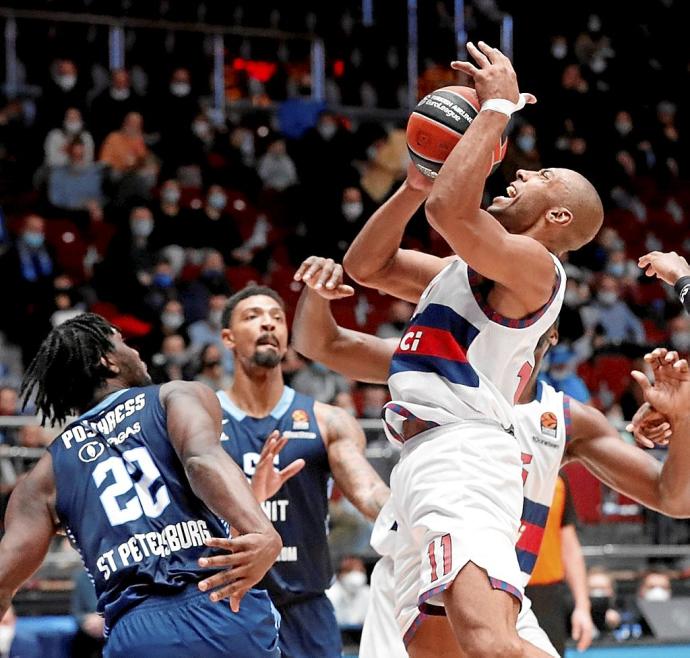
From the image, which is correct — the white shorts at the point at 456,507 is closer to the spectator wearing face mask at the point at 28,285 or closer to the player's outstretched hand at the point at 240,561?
the player's outstretched hand at the point at 240,561

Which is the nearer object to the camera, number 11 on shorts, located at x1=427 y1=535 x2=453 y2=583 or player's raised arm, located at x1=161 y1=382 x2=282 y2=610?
player's raised arm, located at x1=161 y1=382 x2=282 y2=610

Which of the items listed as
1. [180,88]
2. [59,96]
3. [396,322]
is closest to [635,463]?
[396,322]

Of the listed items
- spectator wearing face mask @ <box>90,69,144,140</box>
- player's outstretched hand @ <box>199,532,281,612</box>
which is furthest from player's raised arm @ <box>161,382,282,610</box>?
spectator wearing face mask @ <box>90,69,144,140</box>

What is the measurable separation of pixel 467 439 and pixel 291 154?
40.5ft

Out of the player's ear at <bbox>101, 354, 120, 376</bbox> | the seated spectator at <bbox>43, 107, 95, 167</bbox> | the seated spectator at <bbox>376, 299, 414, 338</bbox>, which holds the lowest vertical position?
the seated spectator at <bbox>376, 299, 414, 338</bbox>

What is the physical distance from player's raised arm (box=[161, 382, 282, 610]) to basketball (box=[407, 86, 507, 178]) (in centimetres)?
129

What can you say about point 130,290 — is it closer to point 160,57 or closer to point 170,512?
point 160,57

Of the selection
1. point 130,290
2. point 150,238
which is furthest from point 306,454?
point 150,238

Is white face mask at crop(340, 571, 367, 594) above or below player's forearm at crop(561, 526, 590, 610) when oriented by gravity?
below

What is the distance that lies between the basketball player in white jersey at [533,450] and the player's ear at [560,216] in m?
0.69

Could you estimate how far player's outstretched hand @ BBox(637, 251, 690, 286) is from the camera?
15.1ft

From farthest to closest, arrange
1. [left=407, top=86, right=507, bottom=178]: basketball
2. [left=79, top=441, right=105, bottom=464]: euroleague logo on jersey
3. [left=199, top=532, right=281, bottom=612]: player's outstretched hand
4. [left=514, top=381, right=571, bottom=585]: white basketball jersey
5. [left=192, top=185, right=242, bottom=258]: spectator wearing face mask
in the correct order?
[left=192, top=185, right=242, bottom=258]: spectator wearing face mask → [left=514, top=381, right=571, bottom=585]: white basketball jersey → [left=407, top=86, right=507, bottom=178]: basketball → [left=79, top=441, right=105, bottom=464]: euroleague logo on jersey → [left=199, top=532, right=281, bottom=612]: player's outstretched hand

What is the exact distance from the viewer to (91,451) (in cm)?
383

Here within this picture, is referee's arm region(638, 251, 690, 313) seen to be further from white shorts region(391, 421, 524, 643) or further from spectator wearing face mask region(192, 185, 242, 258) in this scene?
spectator wearing face mask region(192, 185, 242, 258)
